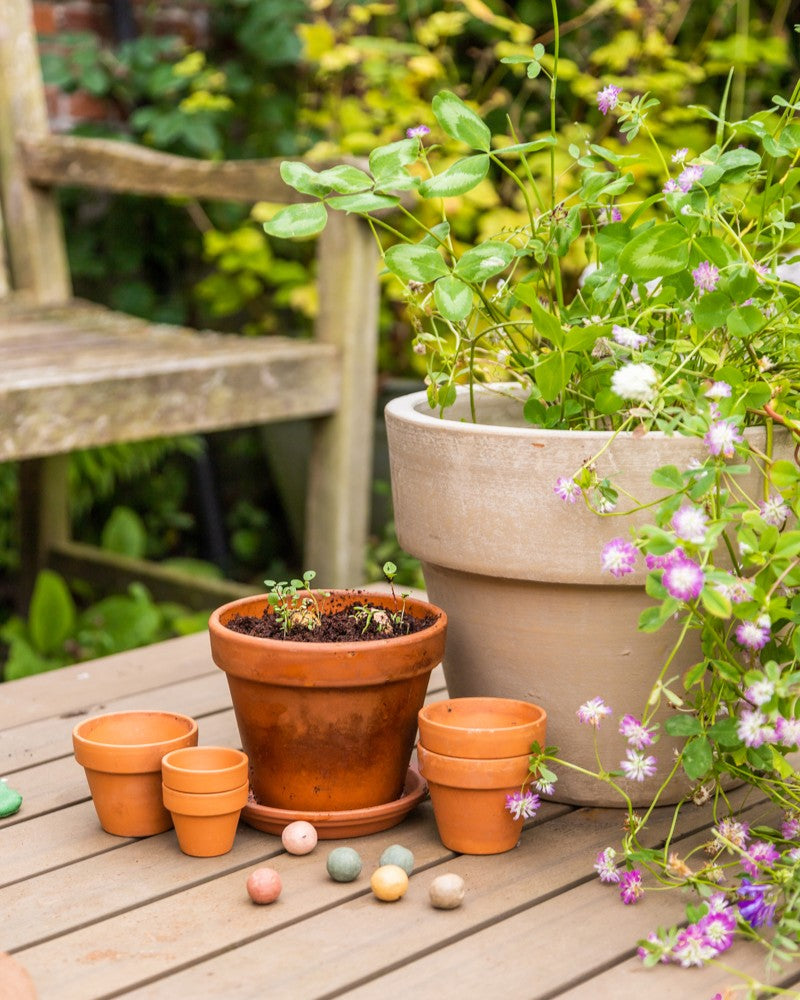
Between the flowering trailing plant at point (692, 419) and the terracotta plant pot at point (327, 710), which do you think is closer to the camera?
the flowering trailing plant at point (692, 419)

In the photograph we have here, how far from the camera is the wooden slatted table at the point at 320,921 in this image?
0.83 metres

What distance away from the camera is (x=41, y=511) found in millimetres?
2889

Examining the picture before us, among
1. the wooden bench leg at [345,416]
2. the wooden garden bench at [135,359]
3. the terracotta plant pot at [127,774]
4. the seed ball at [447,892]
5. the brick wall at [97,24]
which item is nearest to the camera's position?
the seed ball at [447,892]

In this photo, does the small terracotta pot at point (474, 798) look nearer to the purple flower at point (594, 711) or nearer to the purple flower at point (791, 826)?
the purple flower at point (594, 711)

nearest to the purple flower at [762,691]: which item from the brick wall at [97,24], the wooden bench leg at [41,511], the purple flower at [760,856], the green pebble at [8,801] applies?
the purple flower at [760,856]

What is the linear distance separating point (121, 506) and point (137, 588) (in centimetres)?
74

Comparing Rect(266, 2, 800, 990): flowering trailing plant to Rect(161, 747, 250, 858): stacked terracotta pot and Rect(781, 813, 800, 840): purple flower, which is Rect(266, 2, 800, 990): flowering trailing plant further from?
Rect(161, 747, 250, 858): stacked terracotta pot

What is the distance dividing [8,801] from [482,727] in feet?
1.29

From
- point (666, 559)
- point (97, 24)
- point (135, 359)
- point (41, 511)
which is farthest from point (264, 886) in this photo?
point (97, 24)

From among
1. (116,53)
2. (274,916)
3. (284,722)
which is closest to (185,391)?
(284,722)

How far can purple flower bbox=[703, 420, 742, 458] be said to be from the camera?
2.83ft

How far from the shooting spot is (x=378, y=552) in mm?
2682

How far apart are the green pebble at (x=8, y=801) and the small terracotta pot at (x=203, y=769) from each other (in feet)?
0.52

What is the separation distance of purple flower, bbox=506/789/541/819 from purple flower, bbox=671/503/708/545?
263 mm
